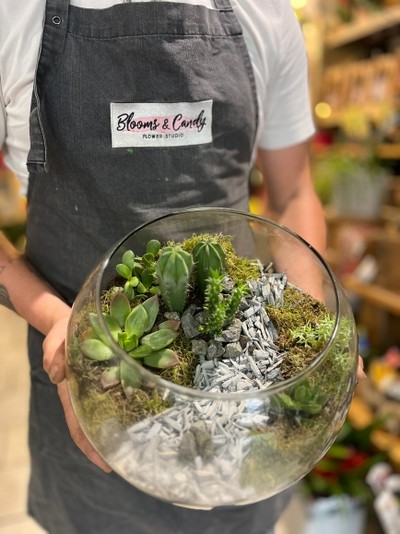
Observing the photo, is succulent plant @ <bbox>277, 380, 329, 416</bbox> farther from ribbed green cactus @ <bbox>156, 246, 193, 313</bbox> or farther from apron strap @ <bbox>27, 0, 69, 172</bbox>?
apron strap @ <bbox>27, 0, 69, 172</bbox>

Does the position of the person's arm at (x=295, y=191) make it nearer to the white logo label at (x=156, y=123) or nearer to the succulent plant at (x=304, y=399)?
the white logo label at (x=156, y=123)

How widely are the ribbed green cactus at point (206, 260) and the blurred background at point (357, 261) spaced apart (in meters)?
1.32

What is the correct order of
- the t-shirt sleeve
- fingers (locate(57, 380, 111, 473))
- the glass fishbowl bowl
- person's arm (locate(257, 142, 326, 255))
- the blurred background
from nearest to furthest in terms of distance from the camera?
the glass fishbowl bowl < fingers (locate(57, 380, 111, 473)) < the t-shirt sleeve < person's arm (locate(257, 142, 326, 255)) < the blurred background

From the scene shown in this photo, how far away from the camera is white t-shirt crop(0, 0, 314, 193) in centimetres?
66

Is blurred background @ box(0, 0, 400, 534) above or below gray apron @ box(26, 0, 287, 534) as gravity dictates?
below

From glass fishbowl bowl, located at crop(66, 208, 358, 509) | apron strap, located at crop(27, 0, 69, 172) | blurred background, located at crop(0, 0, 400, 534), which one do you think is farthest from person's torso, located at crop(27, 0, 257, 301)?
blurred background, located at crop(0, 0, 400, 534)

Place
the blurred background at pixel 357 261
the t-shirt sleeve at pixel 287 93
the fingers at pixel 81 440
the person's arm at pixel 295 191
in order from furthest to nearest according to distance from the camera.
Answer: the blurred background at pixel 357 261 < the person's arm at pixel 295 191 < the t-shirt sleeve at pixel 287 93 < the fingers at pixel 81 440

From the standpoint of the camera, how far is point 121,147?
0.70 m

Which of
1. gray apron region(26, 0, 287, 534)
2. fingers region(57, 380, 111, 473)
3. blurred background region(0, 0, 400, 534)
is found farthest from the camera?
blurred background region(0, 0, 400, 534)

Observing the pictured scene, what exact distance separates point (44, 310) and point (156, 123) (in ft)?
0.91

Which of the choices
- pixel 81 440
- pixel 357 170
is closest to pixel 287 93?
pixel 81 440

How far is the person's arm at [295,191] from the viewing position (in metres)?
0.96

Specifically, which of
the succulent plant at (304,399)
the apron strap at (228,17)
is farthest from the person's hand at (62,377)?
the apron strap at (228,17)

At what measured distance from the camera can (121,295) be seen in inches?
20.7
